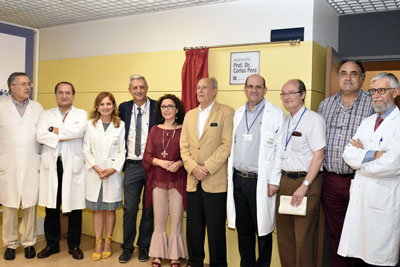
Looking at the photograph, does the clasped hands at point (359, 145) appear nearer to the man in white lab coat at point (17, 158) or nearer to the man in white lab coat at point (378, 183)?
the man in white lab coat at point (378, 183)

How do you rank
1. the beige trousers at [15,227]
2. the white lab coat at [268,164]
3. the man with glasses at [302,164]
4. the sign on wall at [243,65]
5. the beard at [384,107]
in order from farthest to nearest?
1. the beige trousers at [15,227]
2. the sign on wall at [243,65]
3. the white lab coat at [268,164]
4. the man with glasses at [302,164]
5. the beard at [384,107]

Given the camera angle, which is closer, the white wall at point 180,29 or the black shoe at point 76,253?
the white wall at point 180,29

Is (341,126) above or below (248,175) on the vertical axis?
above

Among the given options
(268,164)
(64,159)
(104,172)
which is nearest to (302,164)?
(268,164)

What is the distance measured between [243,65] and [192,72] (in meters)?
0.57

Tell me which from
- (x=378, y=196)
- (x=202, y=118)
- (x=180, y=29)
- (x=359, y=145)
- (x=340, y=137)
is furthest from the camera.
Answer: (x=180, y=29)

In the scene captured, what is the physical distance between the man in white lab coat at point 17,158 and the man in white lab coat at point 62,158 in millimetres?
110

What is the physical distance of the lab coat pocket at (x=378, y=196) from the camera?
2934 millimetres

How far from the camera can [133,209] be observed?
169 inches

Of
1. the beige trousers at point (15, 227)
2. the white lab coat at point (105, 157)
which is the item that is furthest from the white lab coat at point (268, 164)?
the beige trousers at point (15, 227)

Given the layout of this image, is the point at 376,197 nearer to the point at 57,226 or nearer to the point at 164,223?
the point at 164,223

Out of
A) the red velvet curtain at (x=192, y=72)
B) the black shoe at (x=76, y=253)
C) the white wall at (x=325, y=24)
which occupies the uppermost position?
the white wall at (x=325, y=24)

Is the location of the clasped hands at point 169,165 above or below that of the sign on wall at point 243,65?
below

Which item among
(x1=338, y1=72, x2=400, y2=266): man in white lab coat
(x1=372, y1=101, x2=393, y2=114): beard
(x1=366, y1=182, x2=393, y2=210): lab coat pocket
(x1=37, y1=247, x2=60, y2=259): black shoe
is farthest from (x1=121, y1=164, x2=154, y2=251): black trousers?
(x1=372, y1=101, x2=393, y2=114): beard
